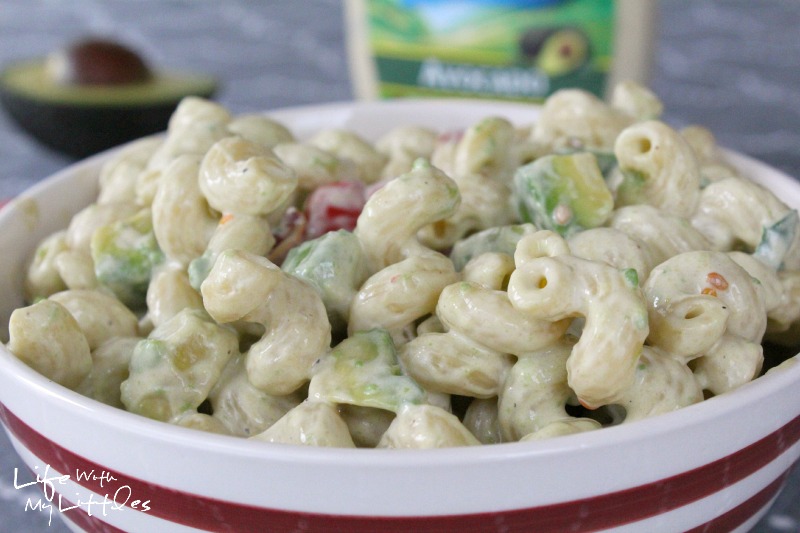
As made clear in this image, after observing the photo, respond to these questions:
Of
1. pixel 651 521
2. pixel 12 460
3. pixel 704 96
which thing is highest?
pixel 651 521

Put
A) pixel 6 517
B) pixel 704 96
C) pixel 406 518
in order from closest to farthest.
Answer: pixel 406 518 < pixel 6 517 < pixel 704 96

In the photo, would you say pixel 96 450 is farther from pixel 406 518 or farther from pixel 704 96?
pixel 704 96

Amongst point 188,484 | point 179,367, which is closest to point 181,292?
point 179,367

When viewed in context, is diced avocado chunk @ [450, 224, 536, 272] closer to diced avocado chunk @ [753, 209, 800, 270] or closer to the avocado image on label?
diced avocado chunk @ [753, 209, 800, 270]

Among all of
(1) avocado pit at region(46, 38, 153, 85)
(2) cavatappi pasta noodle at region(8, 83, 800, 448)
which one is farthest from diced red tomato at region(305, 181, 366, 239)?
(1) avocado pit at region(46, 38, 153, 85)

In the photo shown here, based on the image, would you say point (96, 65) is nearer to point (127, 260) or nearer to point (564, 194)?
point (127, 260)

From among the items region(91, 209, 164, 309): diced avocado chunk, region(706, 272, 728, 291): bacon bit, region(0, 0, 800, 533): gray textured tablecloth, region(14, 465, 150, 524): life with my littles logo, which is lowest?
region(0, 0, 800, 533): gray textured tablecloth

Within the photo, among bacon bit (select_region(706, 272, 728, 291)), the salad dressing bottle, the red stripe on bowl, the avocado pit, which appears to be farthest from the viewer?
the avocado pit
